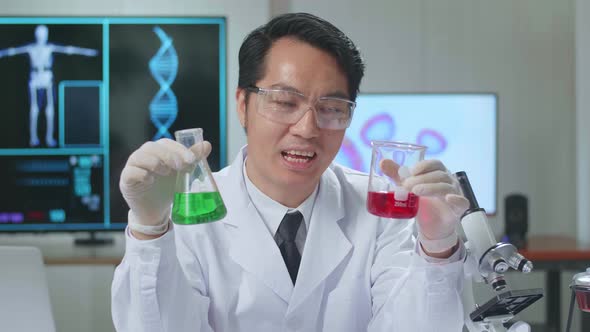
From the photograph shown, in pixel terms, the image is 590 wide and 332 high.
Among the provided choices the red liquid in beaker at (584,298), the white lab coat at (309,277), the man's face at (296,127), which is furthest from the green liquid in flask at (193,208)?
the red liquid in beaker at (584,298)

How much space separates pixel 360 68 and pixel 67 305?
306cm

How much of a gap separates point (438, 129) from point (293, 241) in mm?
2745

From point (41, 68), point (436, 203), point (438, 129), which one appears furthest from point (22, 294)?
point (438, 129)

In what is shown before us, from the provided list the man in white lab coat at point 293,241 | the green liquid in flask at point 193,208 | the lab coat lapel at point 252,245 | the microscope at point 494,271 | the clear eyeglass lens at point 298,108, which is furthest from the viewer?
the lab coat lapel at point 252,245

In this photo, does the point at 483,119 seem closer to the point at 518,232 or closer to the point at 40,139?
the point at 518,232

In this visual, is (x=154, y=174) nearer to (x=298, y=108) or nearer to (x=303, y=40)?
(x=298, y=108)

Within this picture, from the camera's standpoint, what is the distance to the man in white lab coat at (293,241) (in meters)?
1.53

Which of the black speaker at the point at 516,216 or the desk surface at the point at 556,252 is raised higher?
the black speaker at the point at 516,216

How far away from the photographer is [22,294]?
1.87m

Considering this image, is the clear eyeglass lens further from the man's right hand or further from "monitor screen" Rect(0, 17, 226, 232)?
"monitor screen" Rect(0, 17, 226, 232)

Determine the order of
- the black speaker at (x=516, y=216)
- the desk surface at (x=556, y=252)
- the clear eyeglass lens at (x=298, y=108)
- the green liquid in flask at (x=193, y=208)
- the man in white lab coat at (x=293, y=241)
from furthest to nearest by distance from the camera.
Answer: the black speaker at (x=516, y=216)
the desk surface at (x=556, y=252)
the clear eyeglass lens at (x=298, y=108)
the man in white lab coat at (x=293, y=241)
the green liquid in flask at (x=193, y=208)

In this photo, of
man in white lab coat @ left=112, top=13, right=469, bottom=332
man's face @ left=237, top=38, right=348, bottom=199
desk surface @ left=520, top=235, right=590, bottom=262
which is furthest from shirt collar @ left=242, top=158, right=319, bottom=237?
desk surface @ left=520, top=235, right=590, bottom=262

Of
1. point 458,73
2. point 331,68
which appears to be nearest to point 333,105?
point 331,68

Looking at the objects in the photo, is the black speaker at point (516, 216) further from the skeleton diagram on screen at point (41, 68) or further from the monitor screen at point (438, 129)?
the skeleton diagram on screen at point (41, 68)
